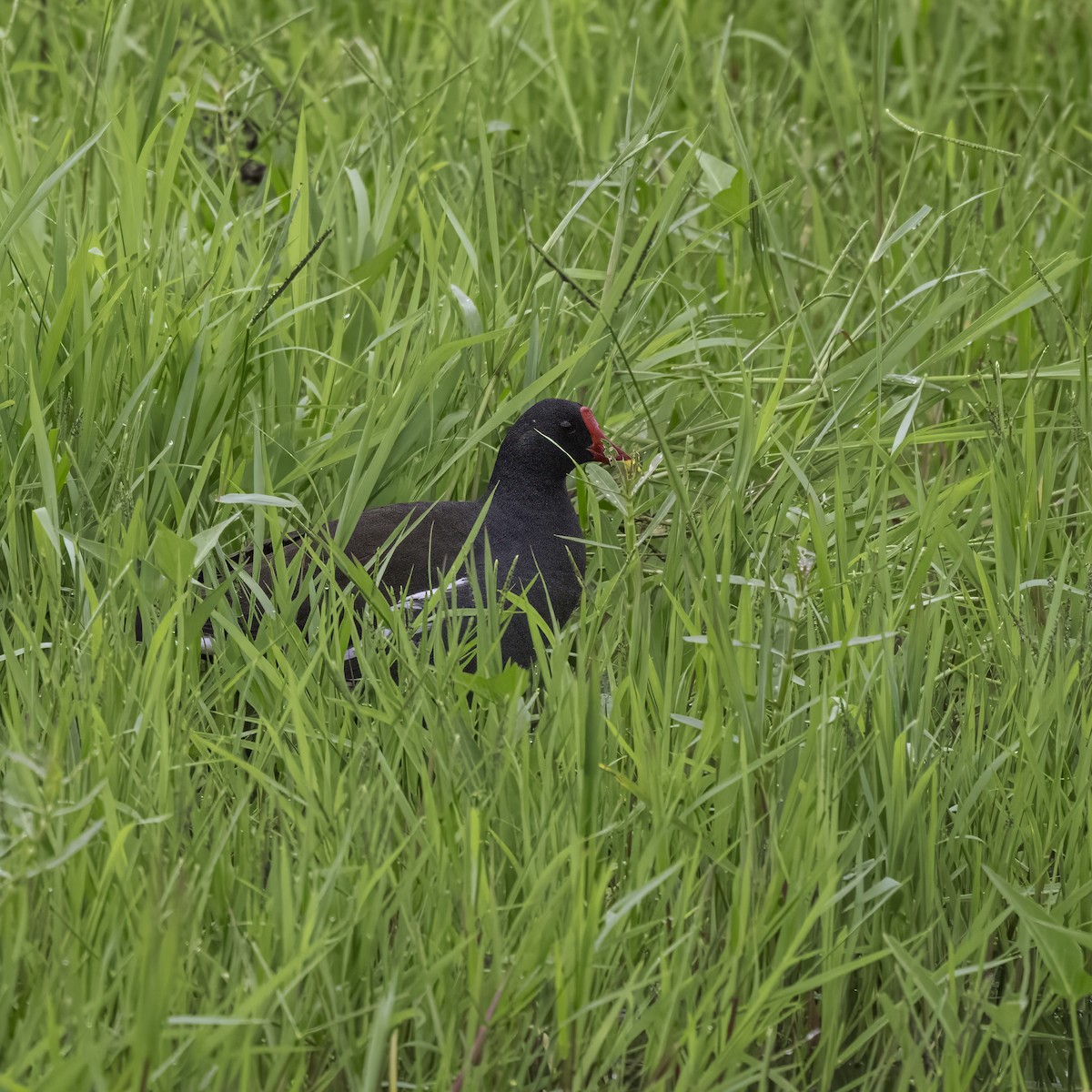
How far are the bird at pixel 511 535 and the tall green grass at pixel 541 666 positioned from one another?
0.23 ft

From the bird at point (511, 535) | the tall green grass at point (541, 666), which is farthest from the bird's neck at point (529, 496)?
the tall green grass at point (541, 666)

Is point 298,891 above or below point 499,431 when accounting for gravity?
above

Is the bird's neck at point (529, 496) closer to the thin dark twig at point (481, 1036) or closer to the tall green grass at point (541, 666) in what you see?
the tall green grass at point (541, 666)

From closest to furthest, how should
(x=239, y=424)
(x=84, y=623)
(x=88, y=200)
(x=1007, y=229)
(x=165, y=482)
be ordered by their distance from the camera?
1. (x=84, y=623)
2. (x=165, y=482)
3. (x=239, y=424)
4. (x=88, y=200)
5. (x=1007, y=229)

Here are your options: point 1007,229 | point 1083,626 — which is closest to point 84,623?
point 1083,626

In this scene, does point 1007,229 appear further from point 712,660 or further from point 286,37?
point 286,37

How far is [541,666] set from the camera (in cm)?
252

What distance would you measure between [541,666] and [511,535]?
24.7 inches

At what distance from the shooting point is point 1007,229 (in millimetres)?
3994

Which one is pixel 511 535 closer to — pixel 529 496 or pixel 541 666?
pixel 529 496

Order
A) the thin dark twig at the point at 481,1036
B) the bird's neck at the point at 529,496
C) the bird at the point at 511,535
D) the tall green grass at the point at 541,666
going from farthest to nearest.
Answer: the bird's neck at the point at 529,496 < the bird at the point at 511,535 < the tall green grass at the point at 541,666 < the thin dark twig at the point at 481,1036

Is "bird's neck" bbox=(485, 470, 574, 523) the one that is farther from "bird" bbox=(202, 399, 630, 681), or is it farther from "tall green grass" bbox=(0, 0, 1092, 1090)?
"tall green grass" bbox=(0, 0, 1092, 1090)

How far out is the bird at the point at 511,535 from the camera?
2957 millimetres

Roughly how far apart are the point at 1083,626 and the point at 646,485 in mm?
1050
